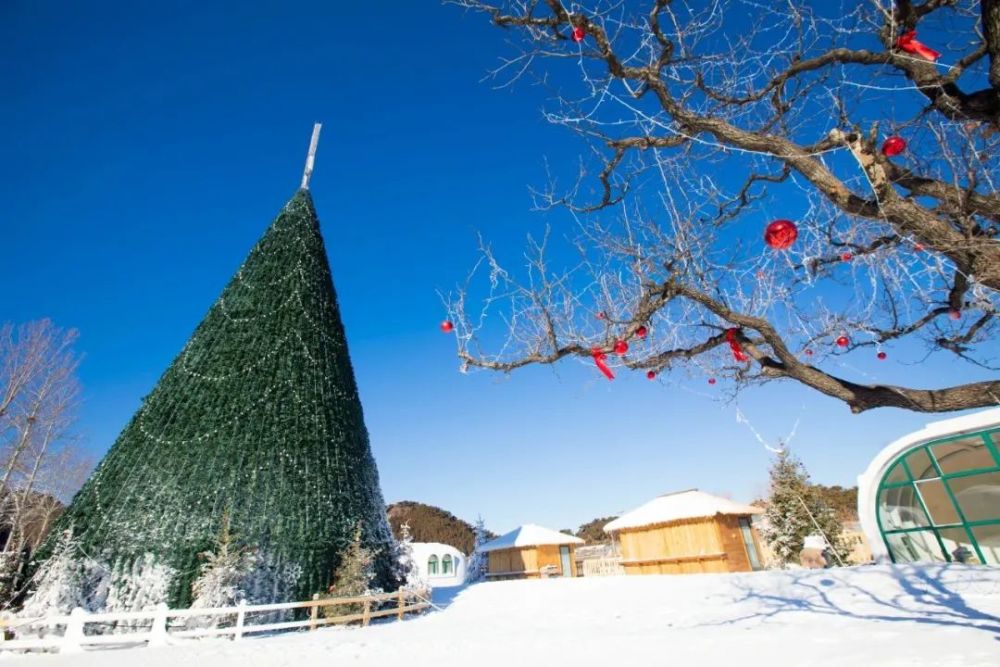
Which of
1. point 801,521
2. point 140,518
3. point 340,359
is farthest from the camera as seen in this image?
point 801,521

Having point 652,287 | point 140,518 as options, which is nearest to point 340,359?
point 140,518

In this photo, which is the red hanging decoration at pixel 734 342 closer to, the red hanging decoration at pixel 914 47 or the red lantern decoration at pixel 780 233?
the red lantern decoration at pixel 780 233

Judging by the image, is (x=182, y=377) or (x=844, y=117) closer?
(x=844, y=117)

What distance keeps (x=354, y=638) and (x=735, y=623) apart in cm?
683

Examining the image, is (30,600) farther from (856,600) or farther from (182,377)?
(856,600)

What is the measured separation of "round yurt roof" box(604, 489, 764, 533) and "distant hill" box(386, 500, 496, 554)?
69.0ft

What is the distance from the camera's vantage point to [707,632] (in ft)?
24.9

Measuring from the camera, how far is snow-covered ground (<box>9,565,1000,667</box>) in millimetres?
5707

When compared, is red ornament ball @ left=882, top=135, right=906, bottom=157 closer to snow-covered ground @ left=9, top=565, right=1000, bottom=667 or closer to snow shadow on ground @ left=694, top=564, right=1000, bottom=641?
snow-covered ground @ left=9, top=565, right=1000, bottom=667

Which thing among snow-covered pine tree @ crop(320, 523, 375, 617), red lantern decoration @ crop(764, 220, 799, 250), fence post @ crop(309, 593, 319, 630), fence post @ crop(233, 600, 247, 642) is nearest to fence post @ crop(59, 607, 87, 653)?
fence post @ crop(233, 600, 247, 642)

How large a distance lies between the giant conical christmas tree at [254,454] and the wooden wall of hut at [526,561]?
14.5m

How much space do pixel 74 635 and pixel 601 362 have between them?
372 inches

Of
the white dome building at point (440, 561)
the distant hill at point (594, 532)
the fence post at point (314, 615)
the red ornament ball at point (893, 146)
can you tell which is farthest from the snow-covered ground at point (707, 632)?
the distant hill at point (594, 532)

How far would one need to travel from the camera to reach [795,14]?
3863 mm
